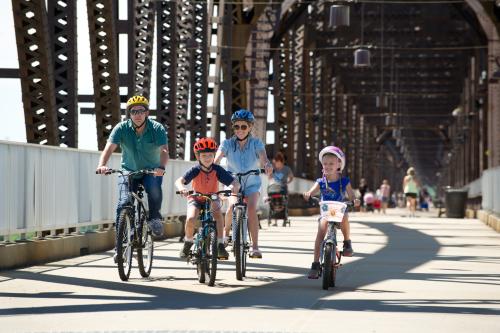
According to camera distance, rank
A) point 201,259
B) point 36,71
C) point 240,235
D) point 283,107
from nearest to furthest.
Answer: point 201,259 → point 240,235 → point 36,71 → point 283,107

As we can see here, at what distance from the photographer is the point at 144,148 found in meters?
13.1

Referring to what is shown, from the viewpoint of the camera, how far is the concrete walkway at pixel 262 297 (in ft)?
29.8

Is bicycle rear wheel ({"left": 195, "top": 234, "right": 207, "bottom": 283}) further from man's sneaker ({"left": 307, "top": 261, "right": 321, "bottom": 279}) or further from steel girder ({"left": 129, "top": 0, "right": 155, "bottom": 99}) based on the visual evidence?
steel girder ({"left": 129, "top": 0, "right": 155, "bottom": 99})

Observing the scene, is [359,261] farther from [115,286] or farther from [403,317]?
[403,317]

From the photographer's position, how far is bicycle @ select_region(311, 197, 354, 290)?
1198 cm

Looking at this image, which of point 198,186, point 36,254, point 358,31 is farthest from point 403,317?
point 358,31

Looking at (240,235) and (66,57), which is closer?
(240,235)

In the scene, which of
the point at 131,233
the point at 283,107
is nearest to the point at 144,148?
the point at 131,233

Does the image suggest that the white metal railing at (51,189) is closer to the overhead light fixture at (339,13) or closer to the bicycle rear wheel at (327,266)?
the bicycle rear wheel at (327,266)

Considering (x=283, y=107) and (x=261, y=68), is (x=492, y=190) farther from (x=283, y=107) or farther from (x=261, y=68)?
(x=283, y=107)

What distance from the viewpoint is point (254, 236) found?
14117mm

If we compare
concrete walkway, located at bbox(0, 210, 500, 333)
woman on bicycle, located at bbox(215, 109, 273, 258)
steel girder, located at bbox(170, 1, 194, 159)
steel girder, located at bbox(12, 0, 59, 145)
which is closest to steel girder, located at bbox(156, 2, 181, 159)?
steel girder, located at bbox(170, 1, 194, 159)

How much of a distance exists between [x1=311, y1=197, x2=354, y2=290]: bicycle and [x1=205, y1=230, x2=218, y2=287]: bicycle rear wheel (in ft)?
3.08

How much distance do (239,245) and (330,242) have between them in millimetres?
1091
